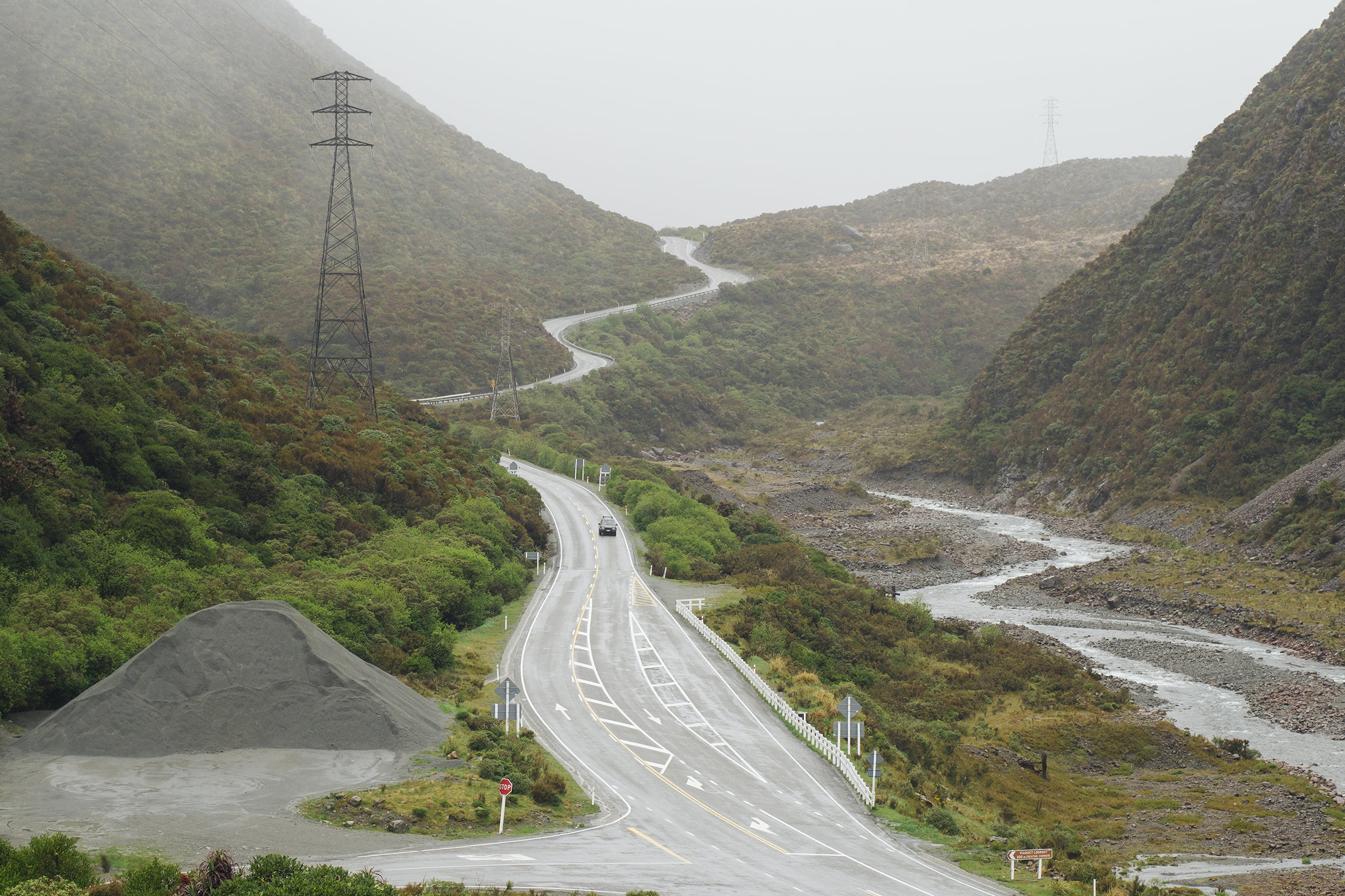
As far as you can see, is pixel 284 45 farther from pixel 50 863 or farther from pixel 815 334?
pixel 50 863

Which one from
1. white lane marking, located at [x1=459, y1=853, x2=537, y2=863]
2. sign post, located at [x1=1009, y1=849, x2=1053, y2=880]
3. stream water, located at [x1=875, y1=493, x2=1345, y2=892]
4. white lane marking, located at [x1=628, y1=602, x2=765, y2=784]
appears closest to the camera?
white lane marking, located at [x1=459, y1=853, x2=537, y2=863]

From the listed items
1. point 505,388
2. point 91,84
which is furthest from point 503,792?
point 91,84

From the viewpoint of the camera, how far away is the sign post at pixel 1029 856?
21719 millimetres

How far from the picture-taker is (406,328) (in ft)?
355

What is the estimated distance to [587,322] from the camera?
457 feet

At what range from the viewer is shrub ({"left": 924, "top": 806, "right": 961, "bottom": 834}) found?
2477 centimetres

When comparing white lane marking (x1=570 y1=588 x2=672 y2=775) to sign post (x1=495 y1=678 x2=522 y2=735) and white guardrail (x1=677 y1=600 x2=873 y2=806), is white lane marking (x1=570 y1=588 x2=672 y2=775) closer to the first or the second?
sign post (x1=495 y1=678 x2=522 y2=735)

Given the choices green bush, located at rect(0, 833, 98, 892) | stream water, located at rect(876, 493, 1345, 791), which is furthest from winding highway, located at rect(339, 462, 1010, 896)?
stream water, located at rect(876, 493, 1345, 791)

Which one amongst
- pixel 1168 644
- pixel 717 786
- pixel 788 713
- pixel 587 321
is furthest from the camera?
pixel 587 321

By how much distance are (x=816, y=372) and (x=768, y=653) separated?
110487 mm

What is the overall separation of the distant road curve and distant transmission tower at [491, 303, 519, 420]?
6.41 ft

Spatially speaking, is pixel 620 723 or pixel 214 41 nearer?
pixel 620 723

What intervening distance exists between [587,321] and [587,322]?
40cm

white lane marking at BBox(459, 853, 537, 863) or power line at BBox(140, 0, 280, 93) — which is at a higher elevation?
power line at BBox(140, 0, 280, 93)
